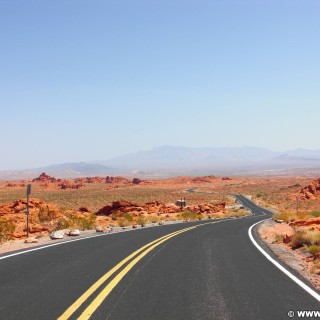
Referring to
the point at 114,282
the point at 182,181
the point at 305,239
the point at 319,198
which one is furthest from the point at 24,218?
the point at 182,181

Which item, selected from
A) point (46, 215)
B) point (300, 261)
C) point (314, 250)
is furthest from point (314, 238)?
point (46, 215)

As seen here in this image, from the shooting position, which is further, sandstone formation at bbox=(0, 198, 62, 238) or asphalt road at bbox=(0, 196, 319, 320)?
sandstone formation at bbox=(0, 198, 62, 238)

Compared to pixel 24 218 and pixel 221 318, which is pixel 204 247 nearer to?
pixel 221 318

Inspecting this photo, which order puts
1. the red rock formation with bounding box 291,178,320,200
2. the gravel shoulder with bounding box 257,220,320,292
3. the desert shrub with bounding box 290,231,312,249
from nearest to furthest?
the gravel shoulder with bounding box 257,220,320,292, the desert shrub with bounding box 290,231,312,249, the red rock formation with bounding box 291,178,320,200

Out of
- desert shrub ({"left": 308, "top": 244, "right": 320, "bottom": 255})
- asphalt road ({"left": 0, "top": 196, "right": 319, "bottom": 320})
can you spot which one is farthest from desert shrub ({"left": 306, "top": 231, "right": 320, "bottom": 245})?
asphalt road ({"left": 0, "top": 196, "right": 319, "bottom": 320})

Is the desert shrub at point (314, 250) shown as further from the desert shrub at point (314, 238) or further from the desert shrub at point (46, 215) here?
the desert shrub at point (46, 215)

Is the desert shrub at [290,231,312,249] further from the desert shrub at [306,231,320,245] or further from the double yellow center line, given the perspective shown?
the double yellow center line

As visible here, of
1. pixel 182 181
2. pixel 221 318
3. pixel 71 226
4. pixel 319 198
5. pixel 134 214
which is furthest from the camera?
pixel 182 181

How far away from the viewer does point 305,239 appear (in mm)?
14820

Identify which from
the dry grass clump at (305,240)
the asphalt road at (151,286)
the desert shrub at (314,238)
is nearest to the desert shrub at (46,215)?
the asphalt road at (151,286)

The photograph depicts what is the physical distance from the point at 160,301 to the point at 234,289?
1718 mm

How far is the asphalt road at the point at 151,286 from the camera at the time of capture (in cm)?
623

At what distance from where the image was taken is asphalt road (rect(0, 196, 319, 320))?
6234mm

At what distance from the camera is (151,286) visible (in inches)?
313
